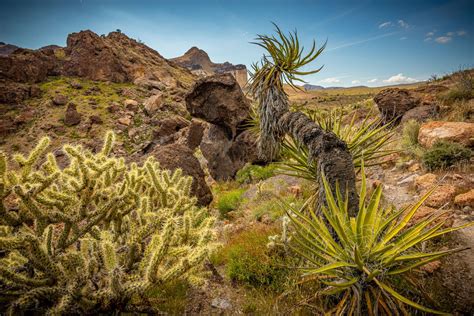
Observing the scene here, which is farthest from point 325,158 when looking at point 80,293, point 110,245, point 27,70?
point 27,70

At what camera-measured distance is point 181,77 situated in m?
65.1

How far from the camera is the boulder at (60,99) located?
122 feet

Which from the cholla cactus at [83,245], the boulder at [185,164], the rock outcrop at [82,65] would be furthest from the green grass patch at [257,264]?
the rock outcrop at [82,65]

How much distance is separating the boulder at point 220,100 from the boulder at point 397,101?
653 centimetres

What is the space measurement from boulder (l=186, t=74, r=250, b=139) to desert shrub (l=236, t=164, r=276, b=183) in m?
2.19

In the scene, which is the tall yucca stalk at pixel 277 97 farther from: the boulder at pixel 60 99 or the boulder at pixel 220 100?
the boulder at pixel 60 99

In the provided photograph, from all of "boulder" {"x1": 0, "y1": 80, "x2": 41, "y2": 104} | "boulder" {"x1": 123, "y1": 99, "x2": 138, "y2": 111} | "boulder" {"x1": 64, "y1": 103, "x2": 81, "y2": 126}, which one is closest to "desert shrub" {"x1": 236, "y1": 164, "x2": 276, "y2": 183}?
"boulder" {"x1": 64, "y1": 103, "x2": 81, "y2": 126}

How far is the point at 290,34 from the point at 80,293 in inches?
165

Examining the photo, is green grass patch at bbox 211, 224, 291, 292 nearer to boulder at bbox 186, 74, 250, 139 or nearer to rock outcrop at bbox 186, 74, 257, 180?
rock outcrop at bbox 186, 74, 257, 180

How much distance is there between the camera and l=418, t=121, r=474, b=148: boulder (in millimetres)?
5684

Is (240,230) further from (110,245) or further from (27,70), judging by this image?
(27,70)

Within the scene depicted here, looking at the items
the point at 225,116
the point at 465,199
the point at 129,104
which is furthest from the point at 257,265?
the point at 129,104

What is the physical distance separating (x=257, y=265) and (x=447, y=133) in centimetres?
627

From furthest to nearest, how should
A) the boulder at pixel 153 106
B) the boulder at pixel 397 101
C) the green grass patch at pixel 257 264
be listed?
the boulder at pixel 153 106, the boulder at pixel 397 101, the green grass patch at pixel 257 264
